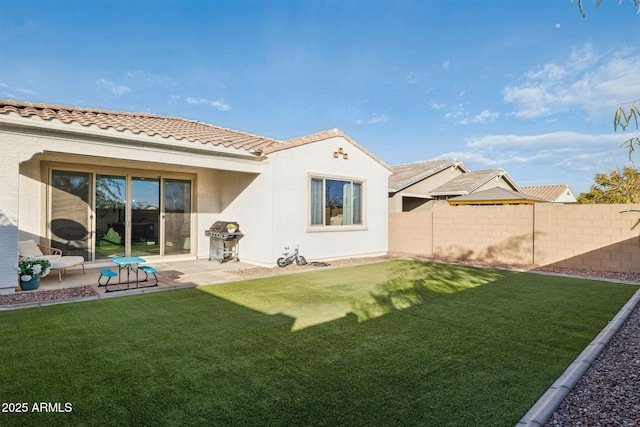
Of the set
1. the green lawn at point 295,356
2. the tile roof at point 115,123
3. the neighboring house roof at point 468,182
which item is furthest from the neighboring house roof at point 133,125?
the neighboring house roof at point 468,182

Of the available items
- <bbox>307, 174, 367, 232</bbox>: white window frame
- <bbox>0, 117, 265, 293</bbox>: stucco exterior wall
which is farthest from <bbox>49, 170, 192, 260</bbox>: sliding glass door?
<bbox>307, 174, 367, 232</bbox>: white window frame

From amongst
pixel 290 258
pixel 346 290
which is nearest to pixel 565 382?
pixel 346 290

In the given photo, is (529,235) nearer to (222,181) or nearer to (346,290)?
(346,290)

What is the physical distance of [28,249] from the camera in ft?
26.3

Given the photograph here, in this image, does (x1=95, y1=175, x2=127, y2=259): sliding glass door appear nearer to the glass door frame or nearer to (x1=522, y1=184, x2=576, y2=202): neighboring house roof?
the glass door frame

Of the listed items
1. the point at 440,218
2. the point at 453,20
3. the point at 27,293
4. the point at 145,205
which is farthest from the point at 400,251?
the point at 27,293

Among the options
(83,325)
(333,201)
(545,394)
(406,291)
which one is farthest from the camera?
(333,201)

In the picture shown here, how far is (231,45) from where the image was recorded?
51.0ft

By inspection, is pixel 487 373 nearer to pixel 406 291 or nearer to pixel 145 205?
pixel 406 291

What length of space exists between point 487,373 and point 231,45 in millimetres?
16071

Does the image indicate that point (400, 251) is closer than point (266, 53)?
Yes

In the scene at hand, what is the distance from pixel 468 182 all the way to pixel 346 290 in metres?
14.9

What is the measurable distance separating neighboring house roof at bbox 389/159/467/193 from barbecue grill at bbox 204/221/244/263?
8.61 meters

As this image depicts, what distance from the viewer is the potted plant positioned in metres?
7.04
